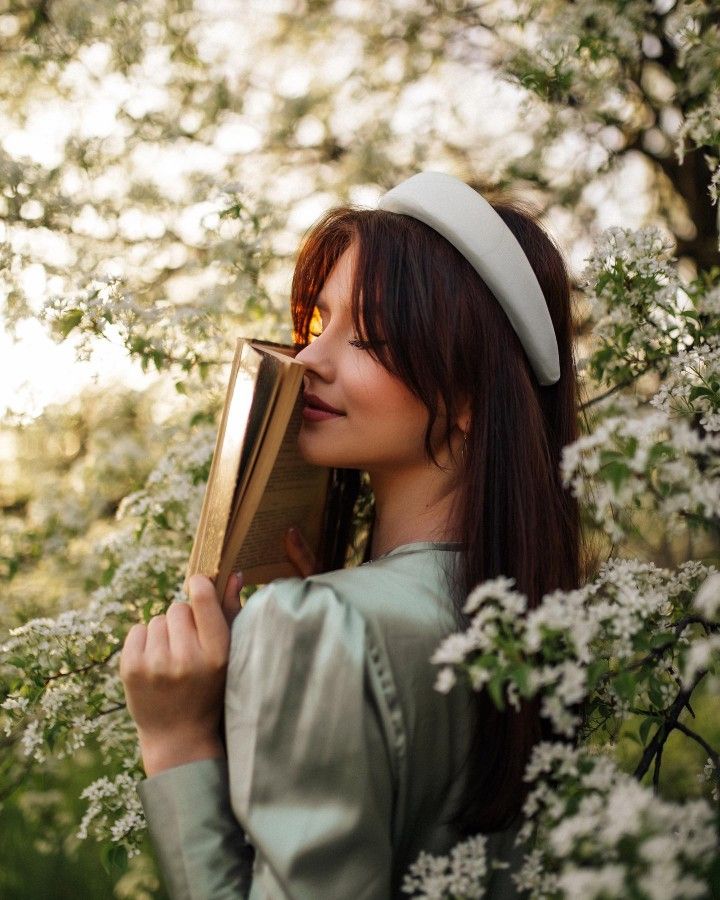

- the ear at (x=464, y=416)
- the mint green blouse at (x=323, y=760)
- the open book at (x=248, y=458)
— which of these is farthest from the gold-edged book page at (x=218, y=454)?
the ear at (x=464, y=416)

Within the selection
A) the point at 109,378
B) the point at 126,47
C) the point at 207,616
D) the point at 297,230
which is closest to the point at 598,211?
the point at 297,230

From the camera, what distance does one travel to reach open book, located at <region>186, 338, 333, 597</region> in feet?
3.85

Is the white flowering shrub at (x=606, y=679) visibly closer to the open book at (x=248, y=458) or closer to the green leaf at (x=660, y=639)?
the green leaf at (x=660, y=639)

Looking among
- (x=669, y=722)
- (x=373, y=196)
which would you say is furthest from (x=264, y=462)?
(x=373, y=196)

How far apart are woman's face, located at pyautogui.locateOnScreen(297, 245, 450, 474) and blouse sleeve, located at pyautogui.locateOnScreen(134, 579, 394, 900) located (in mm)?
333

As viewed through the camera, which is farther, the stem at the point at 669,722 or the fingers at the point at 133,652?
the stem at the point at 669,722

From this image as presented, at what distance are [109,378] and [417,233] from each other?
2039 millimetres

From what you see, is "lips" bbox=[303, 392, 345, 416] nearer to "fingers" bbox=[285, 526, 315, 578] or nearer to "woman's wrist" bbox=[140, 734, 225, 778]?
"fingers" bbox=[285, 526, 315, 578]

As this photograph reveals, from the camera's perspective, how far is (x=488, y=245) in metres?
1.30

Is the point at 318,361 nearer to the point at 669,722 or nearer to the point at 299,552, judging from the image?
the point at 299,552

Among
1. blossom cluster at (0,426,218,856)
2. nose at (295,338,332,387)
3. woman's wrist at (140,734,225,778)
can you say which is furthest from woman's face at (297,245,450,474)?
blossom cluster at (0,426,218,856)

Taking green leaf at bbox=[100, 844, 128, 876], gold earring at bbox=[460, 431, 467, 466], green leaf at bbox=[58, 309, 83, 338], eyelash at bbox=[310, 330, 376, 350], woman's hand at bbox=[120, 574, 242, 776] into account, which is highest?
green leaf at bbox=[58, 309, 83, 338]

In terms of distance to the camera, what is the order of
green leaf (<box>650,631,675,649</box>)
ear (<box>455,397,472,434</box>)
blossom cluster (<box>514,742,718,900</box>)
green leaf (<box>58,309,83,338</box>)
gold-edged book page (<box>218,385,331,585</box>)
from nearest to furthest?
blossom cluster (<box>514,742,718,900</box>) → green leaf (<box>650,631,675,649</box>) → gold-edged book page (<box>218,385,331,585</box>) → ear (<box>455,397,472,434</box>) → green leaf (<box>58,309,83,338</box>)

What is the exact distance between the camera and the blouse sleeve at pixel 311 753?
96cm
